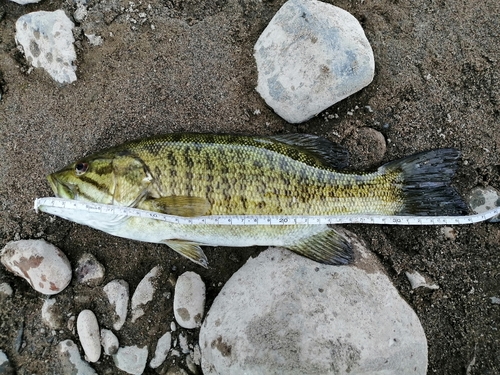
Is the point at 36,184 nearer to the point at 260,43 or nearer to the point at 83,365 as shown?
the point at 83,365

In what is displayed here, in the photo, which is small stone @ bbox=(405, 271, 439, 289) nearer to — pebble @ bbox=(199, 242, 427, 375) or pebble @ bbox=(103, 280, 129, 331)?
pebble @ bbox=(199, 242, 427, 375)

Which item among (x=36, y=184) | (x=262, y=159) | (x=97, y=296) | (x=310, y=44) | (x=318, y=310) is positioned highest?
(x=310, y=44)

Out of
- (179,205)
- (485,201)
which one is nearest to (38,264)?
(179,205)

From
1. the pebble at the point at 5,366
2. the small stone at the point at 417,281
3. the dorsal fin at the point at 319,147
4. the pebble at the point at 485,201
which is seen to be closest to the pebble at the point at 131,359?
the pebble at the point at 5,366

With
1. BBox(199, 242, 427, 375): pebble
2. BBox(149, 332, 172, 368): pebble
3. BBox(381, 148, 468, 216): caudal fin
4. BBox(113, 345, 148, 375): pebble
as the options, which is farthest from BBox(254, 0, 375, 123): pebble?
BBox(113, 345, 148, 375): pebble

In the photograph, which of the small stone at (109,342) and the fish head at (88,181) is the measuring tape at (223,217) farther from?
the small stone at (109,342)

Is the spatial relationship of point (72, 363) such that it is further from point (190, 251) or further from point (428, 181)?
point (428, 181)

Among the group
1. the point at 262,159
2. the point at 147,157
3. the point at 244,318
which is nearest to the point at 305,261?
the point at 244,318
